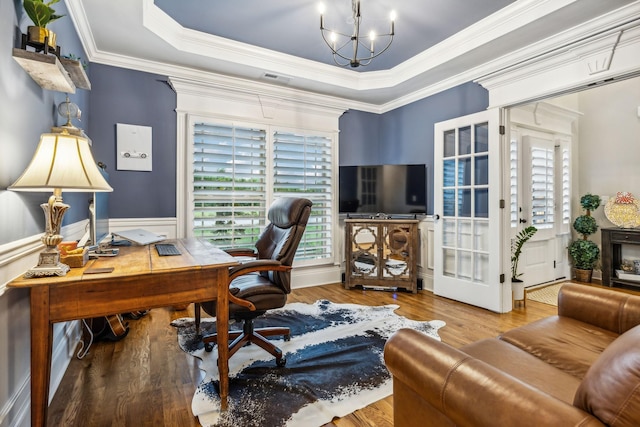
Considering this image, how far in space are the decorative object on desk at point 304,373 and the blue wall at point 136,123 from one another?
4.19 feet

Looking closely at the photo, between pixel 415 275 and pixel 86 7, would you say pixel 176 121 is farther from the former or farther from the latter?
pixel 415 275

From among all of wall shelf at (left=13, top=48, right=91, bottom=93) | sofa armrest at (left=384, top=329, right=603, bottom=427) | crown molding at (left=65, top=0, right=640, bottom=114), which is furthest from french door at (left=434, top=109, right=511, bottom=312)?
wall shelf at (left=13, top=48, right=91, bottom=93)

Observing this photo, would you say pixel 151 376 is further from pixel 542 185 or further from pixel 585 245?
pixel 585 245

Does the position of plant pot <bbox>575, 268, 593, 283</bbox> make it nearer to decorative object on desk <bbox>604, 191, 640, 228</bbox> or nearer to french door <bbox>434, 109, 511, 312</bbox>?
decorative object on desk <bbox>604, 191, 640, 228</bbox>

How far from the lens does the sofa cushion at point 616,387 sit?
2.25 ft

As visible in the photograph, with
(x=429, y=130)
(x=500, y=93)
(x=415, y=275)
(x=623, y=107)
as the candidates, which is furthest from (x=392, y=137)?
(x=623, y=107)

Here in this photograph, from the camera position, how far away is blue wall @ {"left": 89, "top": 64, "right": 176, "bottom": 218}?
10.3ft

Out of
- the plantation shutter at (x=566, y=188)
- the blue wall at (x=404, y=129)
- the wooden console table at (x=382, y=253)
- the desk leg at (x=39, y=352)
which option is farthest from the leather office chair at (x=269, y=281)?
the plantation shutter at (x=566, y=188)

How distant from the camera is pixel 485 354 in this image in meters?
1.39

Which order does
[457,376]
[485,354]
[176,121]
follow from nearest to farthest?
[457,376] < [485,354] < [176,121]

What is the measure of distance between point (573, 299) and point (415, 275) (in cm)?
224

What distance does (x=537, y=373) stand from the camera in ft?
4.11

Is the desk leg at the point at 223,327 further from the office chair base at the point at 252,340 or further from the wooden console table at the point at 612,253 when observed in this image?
the wooden console table at the point at 612,253

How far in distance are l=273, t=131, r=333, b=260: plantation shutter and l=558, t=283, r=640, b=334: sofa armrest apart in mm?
2777
